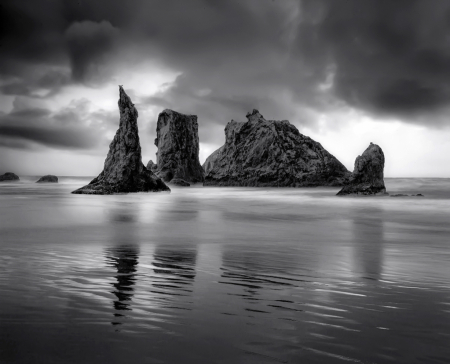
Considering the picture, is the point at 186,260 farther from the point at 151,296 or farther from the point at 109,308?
the point at 109,308

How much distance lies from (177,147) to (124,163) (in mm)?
35998

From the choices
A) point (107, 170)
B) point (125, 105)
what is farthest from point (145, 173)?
point (125, 105)

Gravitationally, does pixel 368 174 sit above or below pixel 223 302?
above

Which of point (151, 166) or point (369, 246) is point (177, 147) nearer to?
point (151, 166)

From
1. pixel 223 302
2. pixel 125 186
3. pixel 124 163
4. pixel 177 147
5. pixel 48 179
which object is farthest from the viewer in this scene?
pixel 48 179

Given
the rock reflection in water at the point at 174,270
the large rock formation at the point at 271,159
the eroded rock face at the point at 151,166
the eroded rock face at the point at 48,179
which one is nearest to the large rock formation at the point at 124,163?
the rock reflection in water at the point at 174,270

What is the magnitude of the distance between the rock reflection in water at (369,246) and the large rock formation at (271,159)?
123ft

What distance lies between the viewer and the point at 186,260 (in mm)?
5066

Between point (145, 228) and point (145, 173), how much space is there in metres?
18.4

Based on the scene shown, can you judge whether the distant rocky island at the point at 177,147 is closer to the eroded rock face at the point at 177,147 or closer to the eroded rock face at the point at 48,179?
the eroded rock face at the point at 177,147

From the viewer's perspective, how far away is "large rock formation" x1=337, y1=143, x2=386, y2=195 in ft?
73.8

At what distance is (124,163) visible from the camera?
24922 millimetres

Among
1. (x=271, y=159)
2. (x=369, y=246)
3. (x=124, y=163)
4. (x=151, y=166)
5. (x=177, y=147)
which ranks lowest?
(x=369, y=246)

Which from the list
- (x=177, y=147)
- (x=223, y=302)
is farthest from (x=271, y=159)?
(x=223, y=302)
